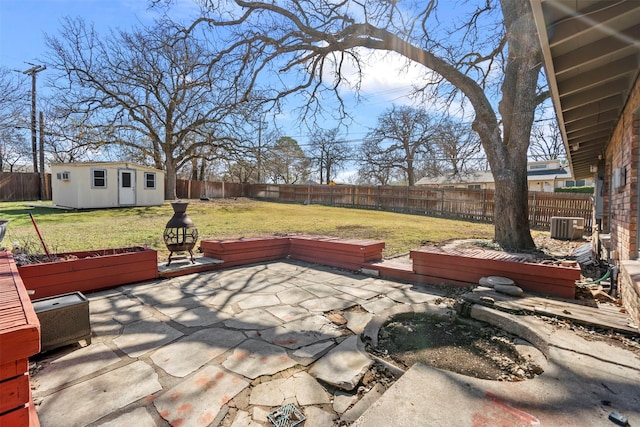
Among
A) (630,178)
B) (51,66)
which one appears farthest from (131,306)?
(51,66)

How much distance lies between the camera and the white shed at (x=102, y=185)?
13.5 m

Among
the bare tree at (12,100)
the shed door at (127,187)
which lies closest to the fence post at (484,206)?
the shed door at (127,187)

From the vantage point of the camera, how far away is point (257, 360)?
2.22m

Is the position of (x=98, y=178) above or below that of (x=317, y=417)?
above

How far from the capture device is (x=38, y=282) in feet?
10.8

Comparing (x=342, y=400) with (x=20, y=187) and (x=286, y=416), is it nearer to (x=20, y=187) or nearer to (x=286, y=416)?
(x=286, y=416)

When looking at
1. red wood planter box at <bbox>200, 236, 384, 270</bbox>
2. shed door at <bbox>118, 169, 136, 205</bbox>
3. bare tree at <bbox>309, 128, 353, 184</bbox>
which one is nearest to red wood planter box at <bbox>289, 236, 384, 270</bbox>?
red wood planter box at <bbox>200, 236, 384, 270</bbox>

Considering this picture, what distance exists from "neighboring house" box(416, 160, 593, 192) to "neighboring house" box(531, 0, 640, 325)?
24.0m

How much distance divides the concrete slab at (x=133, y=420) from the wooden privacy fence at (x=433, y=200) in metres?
13.8

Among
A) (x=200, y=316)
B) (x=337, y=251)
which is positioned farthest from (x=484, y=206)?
(x=200, y=316)

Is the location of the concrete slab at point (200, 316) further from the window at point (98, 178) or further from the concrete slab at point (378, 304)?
the window at point (98, 178)

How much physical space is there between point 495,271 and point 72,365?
4.26 metres

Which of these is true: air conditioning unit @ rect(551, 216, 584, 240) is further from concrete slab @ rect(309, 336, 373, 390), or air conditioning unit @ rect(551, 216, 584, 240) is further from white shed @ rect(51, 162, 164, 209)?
white shed @ rect(51, 162, 164, 209)

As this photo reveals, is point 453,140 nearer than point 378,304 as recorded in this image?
No
